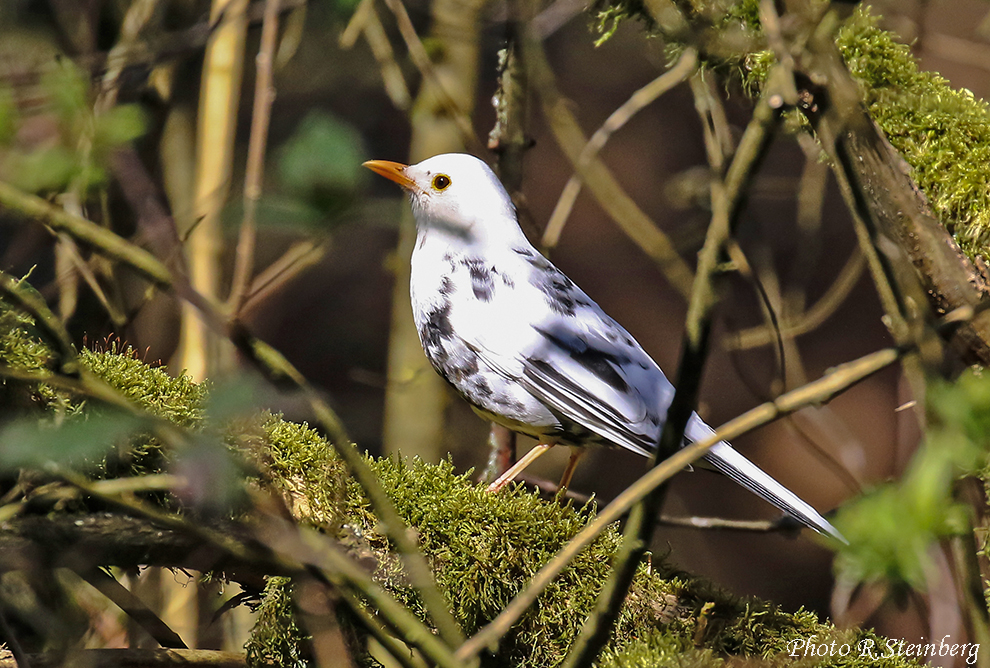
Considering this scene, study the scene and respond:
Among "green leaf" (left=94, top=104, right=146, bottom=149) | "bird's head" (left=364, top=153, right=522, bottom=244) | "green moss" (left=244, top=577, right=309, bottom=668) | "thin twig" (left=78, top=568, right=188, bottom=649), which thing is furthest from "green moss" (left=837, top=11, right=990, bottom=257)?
"thin twig" (left=78, top=568, right=188, bottom=649)

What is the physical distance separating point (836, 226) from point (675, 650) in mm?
5777

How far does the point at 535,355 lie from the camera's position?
3.04 metres

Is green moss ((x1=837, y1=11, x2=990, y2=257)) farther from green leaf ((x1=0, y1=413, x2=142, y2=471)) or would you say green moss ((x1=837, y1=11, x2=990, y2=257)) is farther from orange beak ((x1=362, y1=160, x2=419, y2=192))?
green leaf ((x1=0, y1=413, x2=142, y2=471))

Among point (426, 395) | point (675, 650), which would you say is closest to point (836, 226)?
point (426, 395)

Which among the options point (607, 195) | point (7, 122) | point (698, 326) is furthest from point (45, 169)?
point (607, 195)

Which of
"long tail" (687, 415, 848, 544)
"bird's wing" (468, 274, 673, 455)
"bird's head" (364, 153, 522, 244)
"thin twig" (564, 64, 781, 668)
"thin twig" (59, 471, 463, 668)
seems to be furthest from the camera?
"bird's head" (364, 153, 522, 244)

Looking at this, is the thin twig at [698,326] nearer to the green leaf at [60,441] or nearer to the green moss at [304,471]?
the green leaf at [60,441]

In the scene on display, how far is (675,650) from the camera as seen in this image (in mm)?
2207

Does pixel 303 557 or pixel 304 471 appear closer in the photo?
pixel 303 557

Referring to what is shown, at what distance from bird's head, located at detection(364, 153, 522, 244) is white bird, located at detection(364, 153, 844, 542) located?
15 cm

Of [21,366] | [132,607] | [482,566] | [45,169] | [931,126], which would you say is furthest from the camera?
[931,126]

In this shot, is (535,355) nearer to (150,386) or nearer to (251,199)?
(150,386)

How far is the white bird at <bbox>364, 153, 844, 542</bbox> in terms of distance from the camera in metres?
2.97

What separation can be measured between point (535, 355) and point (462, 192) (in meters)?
0.96
